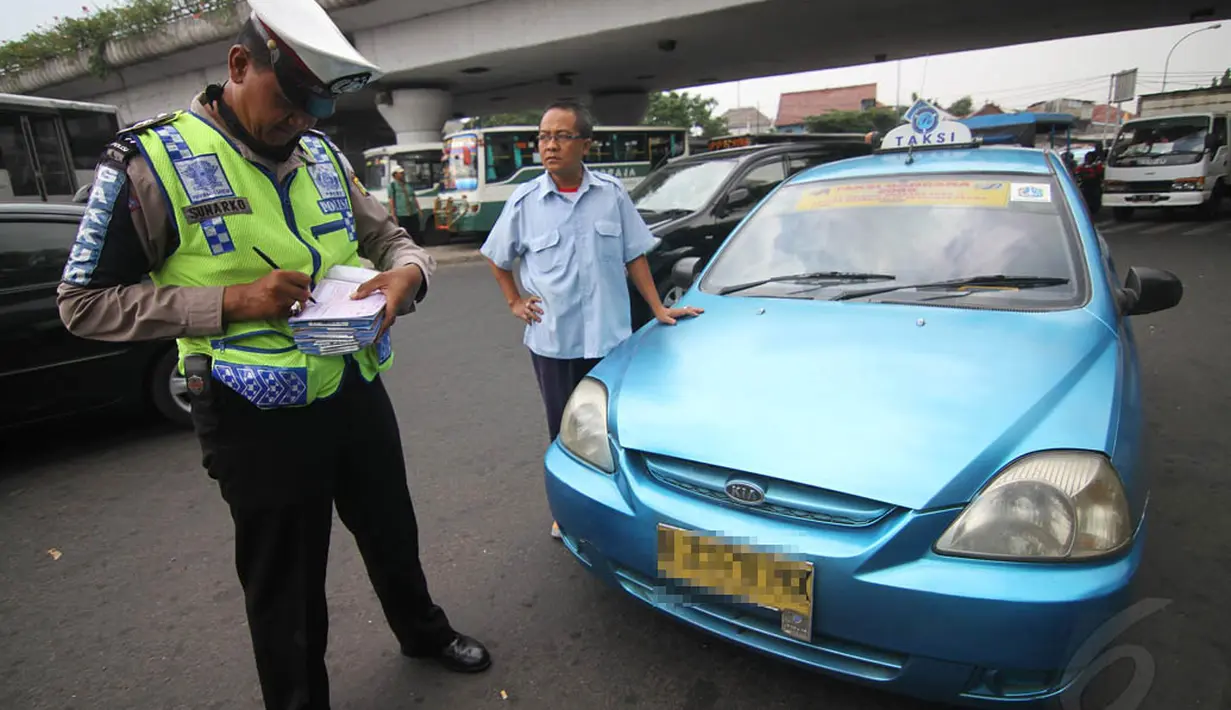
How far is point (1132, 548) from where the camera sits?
5.23ft

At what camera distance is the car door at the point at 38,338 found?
3.69m

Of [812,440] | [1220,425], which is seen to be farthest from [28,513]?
[1220,425]

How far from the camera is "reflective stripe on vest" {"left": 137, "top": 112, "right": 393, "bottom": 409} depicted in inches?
56.7

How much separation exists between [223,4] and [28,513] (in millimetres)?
17390

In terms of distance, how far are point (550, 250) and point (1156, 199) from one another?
1505 centimetres

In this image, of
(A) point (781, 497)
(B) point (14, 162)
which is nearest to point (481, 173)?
(B) point (14, 162)

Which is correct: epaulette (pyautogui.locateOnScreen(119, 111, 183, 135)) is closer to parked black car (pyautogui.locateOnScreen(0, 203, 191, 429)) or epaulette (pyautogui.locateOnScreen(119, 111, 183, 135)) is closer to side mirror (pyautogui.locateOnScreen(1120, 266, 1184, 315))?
parked black car (pyautogui.locateOnScreen(0, 203, 191, 429))

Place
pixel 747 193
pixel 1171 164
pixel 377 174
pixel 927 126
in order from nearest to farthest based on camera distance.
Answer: pixel 927 126
pixel 747 193
pixel 1171 164
pixel 377 174

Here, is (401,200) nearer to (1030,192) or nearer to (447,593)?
(447,593)

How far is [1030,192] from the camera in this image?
2.79 m

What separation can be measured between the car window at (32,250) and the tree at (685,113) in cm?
5003

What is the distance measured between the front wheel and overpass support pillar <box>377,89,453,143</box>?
17891 mm

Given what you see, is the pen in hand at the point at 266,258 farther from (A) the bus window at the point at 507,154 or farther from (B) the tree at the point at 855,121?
(B) the tree at the point at 855,121

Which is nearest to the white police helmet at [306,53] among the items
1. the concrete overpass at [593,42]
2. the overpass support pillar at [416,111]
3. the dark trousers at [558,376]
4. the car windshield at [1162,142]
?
the dark trousers at [558,376]
